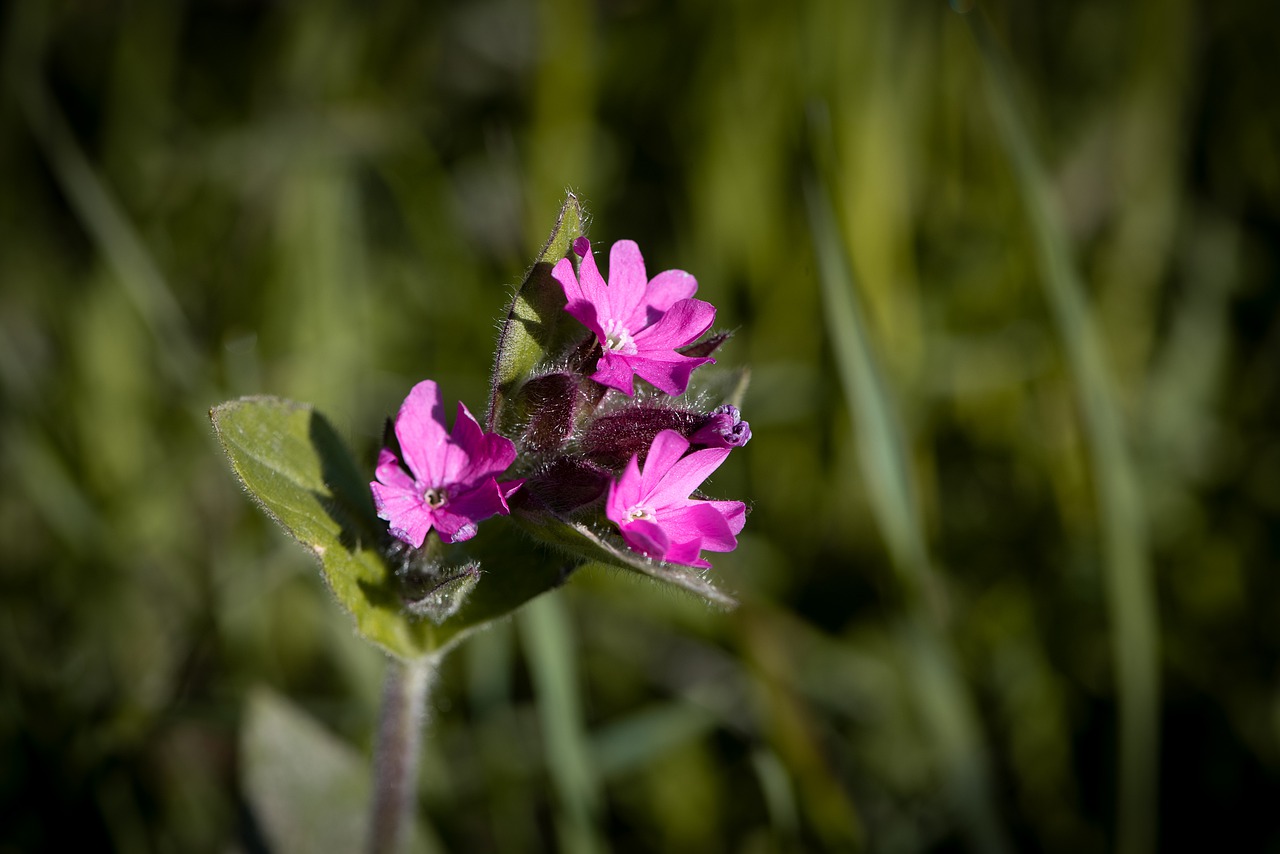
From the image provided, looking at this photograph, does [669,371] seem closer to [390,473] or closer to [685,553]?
[685,553]

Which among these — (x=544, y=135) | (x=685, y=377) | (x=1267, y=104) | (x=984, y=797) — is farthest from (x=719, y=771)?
(x=1267, y=104)

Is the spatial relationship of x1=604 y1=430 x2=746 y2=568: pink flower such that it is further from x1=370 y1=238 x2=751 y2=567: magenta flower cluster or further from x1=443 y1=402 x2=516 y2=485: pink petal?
x1=443 y1=402 x2=516 y2=485: pink petal

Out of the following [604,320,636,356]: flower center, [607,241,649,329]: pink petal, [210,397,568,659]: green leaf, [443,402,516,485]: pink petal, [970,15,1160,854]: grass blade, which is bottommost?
[970,15,1160,854]: grass blade

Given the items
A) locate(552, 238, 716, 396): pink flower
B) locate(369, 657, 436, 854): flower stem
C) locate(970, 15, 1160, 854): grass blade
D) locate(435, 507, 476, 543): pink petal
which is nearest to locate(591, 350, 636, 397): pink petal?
locate(552, 238, 716, 396): pink flower

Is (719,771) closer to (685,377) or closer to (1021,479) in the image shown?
(1021,479)

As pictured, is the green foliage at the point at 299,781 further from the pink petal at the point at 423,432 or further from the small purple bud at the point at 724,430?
the small purple bud at the point at 724,430

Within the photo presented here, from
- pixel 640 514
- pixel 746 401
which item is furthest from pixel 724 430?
pixel 746 401

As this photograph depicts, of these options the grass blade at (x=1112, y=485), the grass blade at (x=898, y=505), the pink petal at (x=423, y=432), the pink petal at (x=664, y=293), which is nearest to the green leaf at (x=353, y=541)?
the pink petal at (x=423, y=432)
